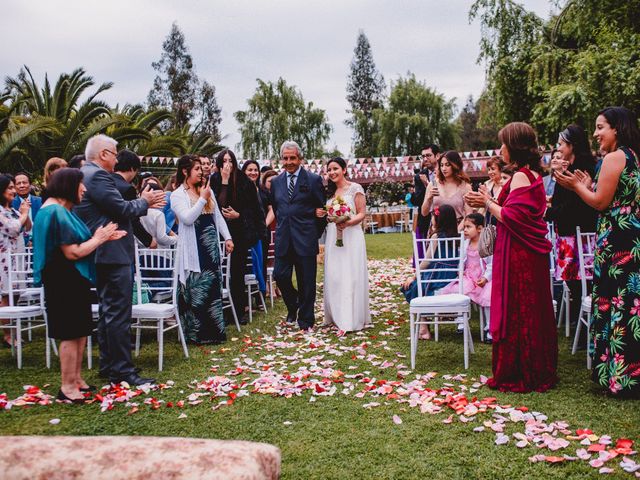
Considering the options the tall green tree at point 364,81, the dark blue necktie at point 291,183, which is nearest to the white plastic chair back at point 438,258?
the dark blue necktie at point 291,183

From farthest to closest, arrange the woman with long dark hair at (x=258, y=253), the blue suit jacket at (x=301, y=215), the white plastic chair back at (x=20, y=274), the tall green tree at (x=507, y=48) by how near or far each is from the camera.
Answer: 1. the tall green tree at (x=507, y=48)
2. the woman with long dark hair at (x=258, y=253)
3. the blue suit jacket at (x=301, y=215)
4. the white plastic chair back at (x=20, y=274)

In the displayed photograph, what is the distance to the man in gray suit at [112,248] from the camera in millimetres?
5156

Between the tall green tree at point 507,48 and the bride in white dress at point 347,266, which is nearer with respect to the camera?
the bride in white dress at point 347,266

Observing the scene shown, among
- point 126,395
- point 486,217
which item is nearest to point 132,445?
point 126,395

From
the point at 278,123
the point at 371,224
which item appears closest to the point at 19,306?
the point at 371,224

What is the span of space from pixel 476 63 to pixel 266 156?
29044mm

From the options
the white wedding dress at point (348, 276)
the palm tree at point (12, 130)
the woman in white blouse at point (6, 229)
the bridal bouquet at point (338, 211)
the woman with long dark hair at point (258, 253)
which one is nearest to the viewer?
the woman in white blouse at point (6, 229)

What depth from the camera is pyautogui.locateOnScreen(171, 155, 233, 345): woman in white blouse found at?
693cm

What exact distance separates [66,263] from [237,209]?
3.51 m

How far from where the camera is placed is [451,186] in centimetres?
735

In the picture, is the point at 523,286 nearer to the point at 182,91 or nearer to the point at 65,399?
the point at 65,399

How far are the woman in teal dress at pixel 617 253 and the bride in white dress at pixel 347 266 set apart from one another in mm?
3212

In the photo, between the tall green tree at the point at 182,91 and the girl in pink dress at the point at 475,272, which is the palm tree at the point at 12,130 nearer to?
the girl in pink dress at the point at 475,272

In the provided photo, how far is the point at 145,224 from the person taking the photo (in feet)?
23.2
